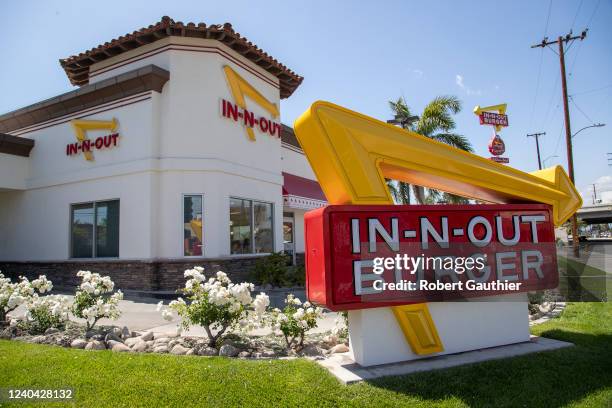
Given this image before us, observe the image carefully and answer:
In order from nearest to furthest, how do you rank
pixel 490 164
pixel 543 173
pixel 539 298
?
pixel 490 164, pixel 543 173, pixel 539 298

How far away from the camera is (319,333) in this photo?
22.6 feet

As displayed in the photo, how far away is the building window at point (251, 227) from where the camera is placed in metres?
12.6

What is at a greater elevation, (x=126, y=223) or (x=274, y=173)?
(x=274, y=173)

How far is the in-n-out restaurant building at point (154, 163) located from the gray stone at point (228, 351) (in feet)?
20.6

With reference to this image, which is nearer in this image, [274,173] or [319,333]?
[319,333]

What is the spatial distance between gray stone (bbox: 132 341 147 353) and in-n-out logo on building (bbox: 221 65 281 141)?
8.09 m

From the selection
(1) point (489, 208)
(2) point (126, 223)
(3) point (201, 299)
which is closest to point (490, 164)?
(1) point (489, 208)

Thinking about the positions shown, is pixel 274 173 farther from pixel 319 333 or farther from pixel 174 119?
pixel 319 333

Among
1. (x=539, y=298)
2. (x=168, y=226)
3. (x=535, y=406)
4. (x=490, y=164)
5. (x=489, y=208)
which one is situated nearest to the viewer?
(x=535, y=406)

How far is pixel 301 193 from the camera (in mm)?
17234

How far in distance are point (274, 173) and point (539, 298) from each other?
29.4ft

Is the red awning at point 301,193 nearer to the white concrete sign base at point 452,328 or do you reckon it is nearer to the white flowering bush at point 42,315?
the white flowering bush at point 42,315

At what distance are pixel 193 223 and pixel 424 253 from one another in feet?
27.0

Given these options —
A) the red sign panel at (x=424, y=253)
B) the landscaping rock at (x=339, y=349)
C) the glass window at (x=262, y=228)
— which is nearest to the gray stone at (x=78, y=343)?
the red sign panel at (x=424, y=253)
